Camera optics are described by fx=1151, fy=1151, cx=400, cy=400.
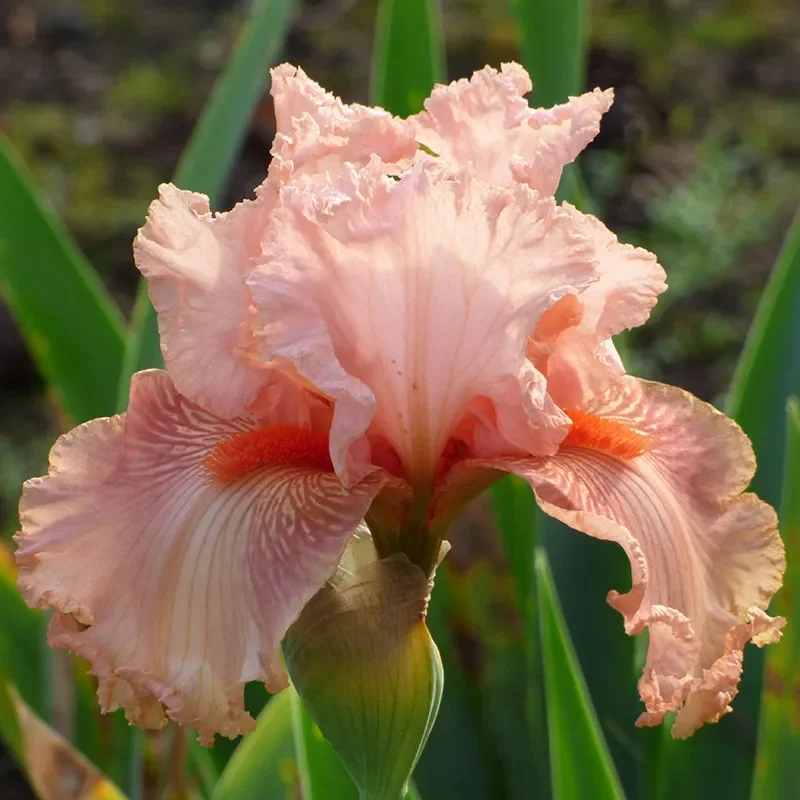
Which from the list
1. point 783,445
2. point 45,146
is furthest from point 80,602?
point 45,146

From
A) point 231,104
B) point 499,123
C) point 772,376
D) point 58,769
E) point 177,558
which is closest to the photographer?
point 177,558

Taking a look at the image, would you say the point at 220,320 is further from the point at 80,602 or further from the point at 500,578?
the point at 500,578

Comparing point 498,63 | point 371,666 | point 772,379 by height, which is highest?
point 498,63

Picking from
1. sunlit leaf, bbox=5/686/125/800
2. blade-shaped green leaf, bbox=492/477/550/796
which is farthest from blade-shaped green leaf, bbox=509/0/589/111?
sunlit leaf, bbox=5/686/125/800

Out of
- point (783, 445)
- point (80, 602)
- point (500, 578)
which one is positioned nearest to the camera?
point (80, 602)

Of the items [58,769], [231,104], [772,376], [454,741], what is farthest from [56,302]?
[772,376]

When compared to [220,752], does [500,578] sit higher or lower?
higher

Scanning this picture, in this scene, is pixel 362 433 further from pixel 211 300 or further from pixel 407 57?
pixel 407 57
